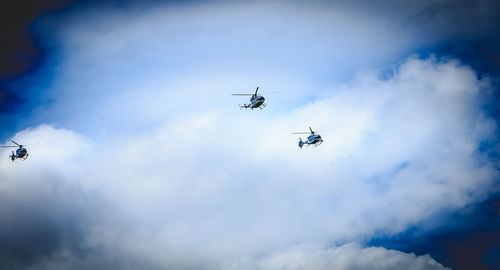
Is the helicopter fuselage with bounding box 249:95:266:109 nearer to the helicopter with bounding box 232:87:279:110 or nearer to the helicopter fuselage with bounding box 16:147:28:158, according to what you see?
the helicopter with bounding box 232:87:279:110

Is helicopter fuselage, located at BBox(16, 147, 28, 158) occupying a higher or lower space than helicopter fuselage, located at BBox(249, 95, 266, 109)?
higher

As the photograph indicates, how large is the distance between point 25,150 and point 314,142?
71.8m

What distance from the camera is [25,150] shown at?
3152 inches

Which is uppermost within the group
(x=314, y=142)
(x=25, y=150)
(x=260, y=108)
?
(x=25, y=150)

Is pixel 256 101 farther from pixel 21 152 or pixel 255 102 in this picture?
pixel 21 152

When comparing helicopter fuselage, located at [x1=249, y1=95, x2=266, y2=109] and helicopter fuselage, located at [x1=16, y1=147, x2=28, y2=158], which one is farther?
helicopter fuselage, located at [x1=16, y1=147, x2=28, y2=158]

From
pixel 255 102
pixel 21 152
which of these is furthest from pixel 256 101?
pixel 21 152

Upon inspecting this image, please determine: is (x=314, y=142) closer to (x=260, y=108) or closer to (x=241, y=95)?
(x=260, y=108)

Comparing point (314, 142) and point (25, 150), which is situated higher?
point (25, 150)

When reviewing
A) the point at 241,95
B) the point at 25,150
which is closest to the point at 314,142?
the point at 241,95

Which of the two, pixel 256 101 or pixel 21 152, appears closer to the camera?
pixel 256 101

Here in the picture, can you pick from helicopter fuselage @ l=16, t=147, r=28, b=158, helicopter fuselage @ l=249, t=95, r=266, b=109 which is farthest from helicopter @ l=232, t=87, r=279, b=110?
helicopter fuselage @ l=16, t=147, r=28, b=158

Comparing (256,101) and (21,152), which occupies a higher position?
(21,152)

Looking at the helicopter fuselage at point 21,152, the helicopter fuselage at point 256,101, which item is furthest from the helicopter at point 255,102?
the helicopter fuselage at point 21,152
